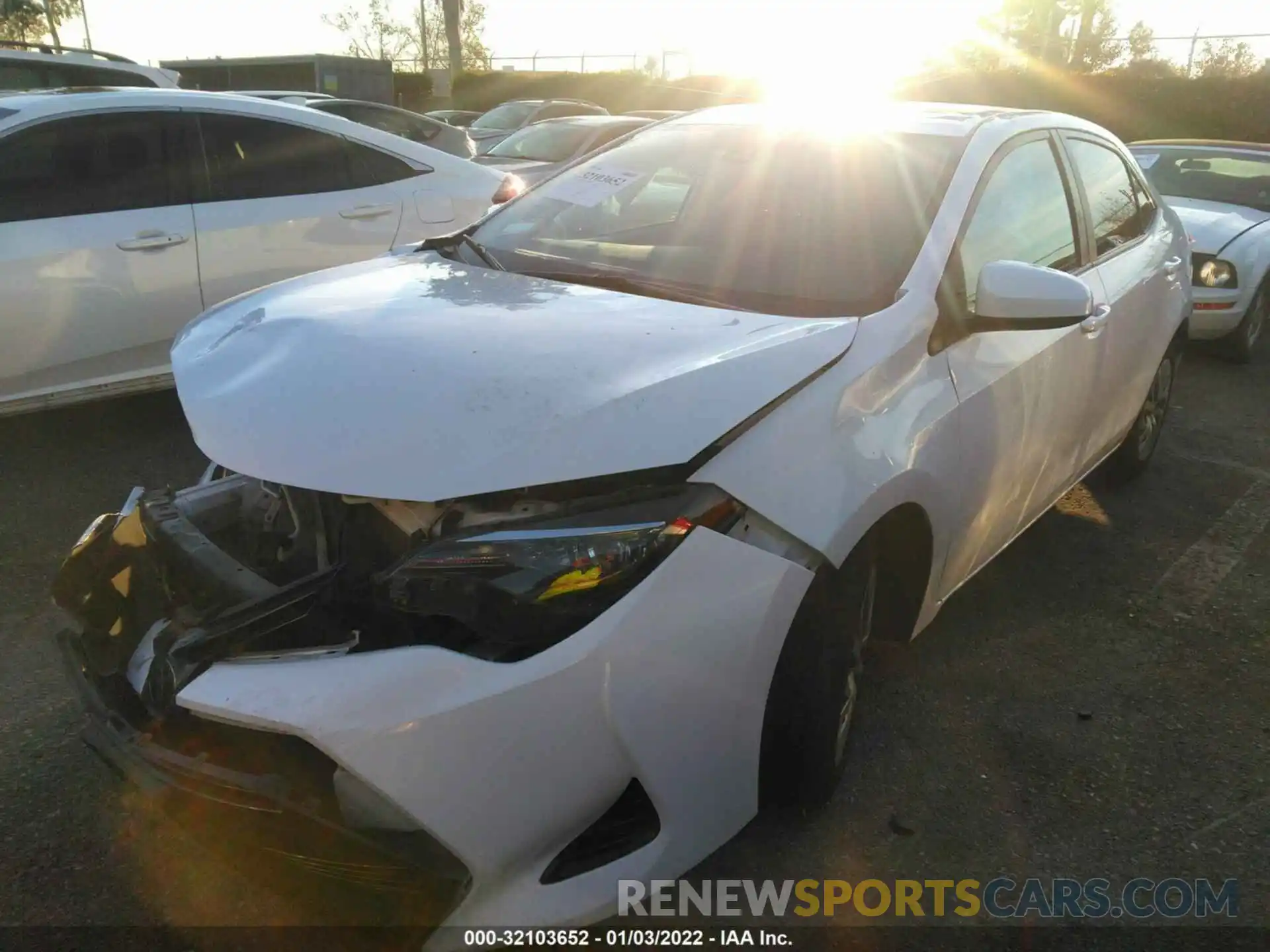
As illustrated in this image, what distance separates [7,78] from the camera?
7.95 metres

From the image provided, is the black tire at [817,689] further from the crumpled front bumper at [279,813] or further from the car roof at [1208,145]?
the car roof at [1208,145]

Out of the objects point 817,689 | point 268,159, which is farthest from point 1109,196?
point 268,159

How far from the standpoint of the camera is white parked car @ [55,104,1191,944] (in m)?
1.75

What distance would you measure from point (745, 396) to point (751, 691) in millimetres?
585

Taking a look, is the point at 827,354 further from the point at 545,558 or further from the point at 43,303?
the point at 43,303

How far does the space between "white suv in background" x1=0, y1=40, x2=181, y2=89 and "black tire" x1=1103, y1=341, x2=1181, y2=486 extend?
739cm

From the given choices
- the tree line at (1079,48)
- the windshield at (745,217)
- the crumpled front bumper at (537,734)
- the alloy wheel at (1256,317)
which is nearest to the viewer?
the crumpled front bumper at (537,734)

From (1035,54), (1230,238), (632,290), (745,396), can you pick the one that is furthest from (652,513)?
(1035,54)

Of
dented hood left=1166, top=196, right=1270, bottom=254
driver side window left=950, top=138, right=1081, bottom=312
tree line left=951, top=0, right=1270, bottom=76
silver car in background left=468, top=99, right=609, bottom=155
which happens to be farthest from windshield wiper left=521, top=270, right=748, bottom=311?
tree line left=951, top=0, right=1270, bottom=76

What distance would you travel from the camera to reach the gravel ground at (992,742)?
233cm

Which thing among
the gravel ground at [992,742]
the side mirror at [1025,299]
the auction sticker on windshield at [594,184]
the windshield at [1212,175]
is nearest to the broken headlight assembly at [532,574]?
the gravel ground at [992,742]

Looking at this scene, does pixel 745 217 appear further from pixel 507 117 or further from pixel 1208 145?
pixel 507 117

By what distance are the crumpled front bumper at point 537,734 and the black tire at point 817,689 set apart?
0.10 meters

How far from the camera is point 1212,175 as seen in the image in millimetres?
7926
